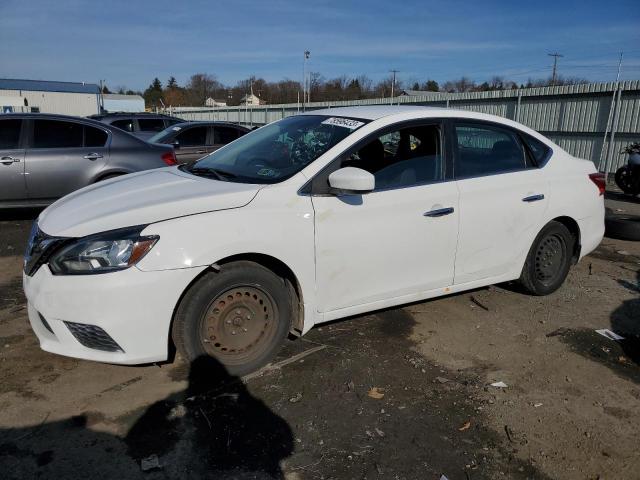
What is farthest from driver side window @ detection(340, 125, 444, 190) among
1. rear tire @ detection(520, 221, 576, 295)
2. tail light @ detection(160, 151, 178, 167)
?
tail light @ detection(160, 151, 178, 167)

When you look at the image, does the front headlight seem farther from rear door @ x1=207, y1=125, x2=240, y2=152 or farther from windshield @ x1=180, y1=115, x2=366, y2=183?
rear door @ x1=207, y1=125, x2=240, y2=152

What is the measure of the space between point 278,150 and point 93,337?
1.89 metres

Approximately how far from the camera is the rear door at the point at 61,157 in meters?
7.03

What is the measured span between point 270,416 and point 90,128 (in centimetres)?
600

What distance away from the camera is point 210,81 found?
10625 centimetres

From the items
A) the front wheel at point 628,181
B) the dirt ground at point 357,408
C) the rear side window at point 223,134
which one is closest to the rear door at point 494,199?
the dirt ground at point 357,408

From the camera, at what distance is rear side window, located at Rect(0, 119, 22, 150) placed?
698 centimetres

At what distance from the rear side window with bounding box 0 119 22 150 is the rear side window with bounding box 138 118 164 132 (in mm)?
8247

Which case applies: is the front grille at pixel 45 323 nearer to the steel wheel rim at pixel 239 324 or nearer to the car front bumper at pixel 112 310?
the car front bumper at pixel 112 310

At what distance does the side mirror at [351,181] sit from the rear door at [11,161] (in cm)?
549

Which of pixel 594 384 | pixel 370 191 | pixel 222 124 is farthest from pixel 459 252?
pixel 222 124

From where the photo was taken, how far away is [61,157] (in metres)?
7.13

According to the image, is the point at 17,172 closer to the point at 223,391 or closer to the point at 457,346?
the point at 223,391

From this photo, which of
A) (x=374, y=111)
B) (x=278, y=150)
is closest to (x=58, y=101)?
(x=278, y=150)
